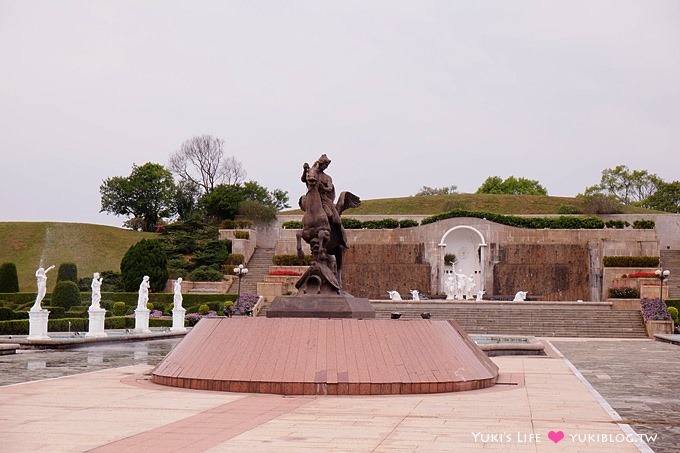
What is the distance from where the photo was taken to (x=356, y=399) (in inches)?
452

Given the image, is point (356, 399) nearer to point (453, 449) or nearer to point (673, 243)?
point (453, 449)

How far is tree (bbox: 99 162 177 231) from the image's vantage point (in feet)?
238

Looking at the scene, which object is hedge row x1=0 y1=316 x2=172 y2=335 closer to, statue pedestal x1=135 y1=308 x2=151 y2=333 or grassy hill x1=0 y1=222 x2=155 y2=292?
statue pedestal x1=135 y1=308 x2=151 y2=333

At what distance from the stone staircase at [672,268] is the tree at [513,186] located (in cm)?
3502

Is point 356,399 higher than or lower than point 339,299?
lower

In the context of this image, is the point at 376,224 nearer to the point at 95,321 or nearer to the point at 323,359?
the point at 95,321

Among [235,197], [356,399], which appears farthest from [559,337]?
[235,197]

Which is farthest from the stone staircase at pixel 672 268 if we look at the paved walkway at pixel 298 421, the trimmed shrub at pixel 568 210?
the paved walkway at pixel 298 421

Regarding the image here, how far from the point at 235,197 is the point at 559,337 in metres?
33.3

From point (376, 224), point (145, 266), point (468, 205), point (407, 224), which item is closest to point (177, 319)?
point (145, 266)

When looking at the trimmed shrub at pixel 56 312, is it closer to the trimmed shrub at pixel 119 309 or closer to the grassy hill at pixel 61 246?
the trimmed shrub at pixel 119 309

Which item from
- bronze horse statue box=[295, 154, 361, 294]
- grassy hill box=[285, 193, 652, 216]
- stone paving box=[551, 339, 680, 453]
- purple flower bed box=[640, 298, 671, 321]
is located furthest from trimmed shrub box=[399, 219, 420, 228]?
bronze horse statue box=[295, 154, 361, 294]

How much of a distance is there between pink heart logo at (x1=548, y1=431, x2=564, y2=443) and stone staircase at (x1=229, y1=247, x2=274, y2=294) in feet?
124

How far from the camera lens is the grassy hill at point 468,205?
66.7m
